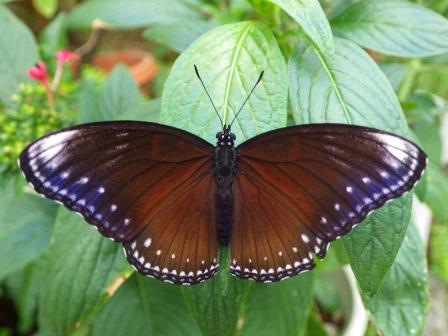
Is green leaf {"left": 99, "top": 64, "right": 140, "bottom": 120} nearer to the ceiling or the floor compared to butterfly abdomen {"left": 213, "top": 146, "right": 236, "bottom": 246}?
nearer to the floor

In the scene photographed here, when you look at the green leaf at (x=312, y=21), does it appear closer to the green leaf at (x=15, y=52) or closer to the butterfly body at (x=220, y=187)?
the butterfly body at (x=220, y=187)

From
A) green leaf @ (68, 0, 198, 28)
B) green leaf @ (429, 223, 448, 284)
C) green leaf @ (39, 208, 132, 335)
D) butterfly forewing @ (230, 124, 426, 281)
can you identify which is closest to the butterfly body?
butterfly forewing @ (230, 124, 426, 281)

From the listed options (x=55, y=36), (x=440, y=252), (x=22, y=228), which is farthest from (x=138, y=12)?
(x=440, y=252)

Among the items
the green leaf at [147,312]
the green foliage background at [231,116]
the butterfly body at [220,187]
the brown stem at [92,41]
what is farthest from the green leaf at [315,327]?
the brown stem at [92,41]

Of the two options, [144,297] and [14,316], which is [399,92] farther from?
[14,316]

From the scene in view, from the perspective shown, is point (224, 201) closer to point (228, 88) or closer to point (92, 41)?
point (228, 88)

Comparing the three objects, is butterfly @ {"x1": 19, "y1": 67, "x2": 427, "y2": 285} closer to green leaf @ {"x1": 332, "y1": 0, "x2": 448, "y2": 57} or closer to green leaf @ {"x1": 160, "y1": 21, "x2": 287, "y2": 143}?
green leaf @ {"x1": 160, "y1": 21, "x2": 287, "y2": 143}
